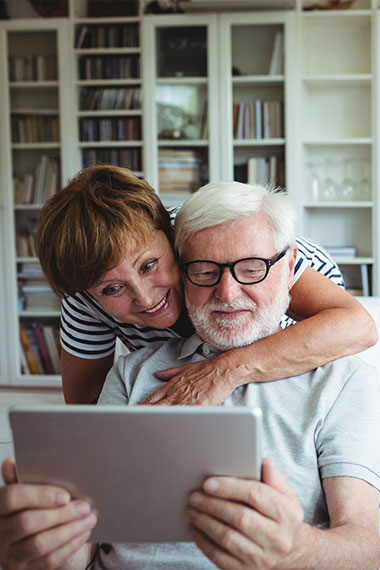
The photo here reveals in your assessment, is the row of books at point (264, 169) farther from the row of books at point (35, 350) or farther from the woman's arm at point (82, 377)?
the woman's arm at point (82, 377)

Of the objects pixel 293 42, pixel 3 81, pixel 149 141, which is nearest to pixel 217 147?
pixel 149 141

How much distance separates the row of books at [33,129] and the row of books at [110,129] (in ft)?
0.69

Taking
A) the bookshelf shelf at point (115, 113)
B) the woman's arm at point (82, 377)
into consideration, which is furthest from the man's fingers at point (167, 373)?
the bookshelf shelf at point (115, 113)

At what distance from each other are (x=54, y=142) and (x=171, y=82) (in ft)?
2.86

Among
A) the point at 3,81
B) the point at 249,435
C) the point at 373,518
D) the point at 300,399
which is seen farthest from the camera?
the point at 3,81

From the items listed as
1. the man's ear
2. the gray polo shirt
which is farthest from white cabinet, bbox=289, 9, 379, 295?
the gray polo shirt

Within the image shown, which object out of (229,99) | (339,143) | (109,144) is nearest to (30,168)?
(109,144)

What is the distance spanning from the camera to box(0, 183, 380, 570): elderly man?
803 mm

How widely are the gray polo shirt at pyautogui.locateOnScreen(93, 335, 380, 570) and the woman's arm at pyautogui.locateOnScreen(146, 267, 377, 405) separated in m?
0.03

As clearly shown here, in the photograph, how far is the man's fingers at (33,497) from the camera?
826 mm

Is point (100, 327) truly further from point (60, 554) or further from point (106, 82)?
point (106, 82)

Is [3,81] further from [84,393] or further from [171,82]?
[84,393]

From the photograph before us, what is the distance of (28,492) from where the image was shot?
83cm

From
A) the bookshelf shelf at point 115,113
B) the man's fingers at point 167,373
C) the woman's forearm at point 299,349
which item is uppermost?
the bookshelf shelf at point 115,113
